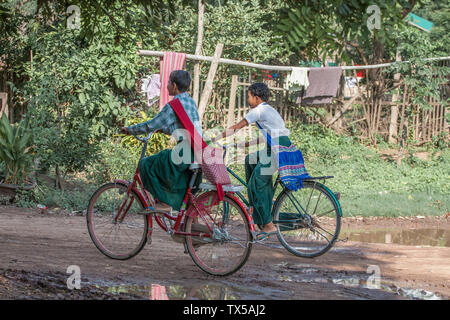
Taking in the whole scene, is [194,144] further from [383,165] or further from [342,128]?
[342,128]

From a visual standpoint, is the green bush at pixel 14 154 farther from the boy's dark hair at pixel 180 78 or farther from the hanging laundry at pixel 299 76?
the hanging laundry at pixel 299 76

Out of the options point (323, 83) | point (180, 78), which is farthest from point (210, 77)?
point (180, 78)

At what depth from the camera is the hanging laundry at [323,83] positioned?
13.1 meters

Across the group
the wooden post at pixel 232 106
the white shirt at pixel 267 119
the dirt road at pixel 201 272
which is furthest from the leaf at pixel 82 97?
the white shirt at pixel 267 119

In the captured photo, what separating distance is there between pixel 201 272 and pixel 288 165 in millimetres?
1400

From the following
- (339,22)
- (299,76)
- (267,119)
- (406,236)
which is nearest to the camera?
(339,22)

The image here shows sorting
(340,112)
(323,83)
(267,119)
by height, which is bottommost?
(267,119)

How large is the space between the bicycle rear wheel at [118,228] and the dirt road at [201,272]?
125 millimetres

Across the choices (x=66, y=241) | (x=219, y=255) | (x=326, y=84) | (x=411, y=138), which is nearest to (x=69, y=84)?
(x=66, y=241)

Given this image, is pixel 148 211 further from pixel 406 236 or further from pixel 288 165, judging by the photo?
pixel 406 236

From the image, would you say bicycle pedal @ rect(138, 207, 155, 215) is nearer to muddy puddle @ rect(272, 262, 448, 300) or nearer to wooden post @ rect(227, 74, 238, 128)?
muddy puddle @ rect(272, 262, 448, 300)

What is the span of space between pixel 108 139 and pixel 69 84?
6.24 ft

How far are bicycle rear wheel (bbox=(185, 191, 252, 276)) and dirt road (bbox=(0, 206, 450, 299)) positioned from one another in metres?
0.13

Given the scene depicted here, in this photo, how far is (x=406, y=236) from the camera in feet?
27.4
